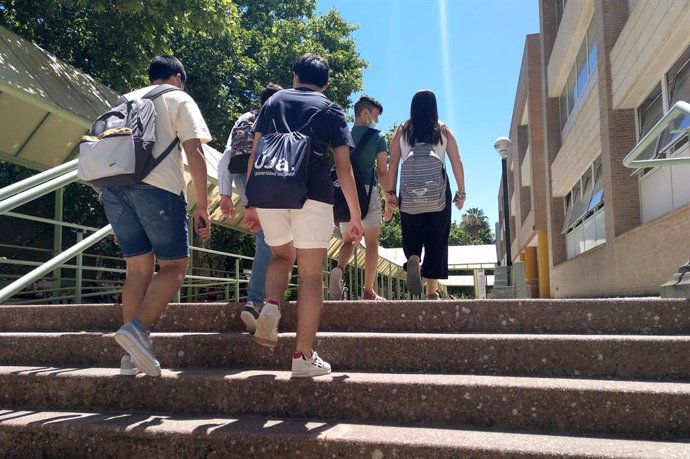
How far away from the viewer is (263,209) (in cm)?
311

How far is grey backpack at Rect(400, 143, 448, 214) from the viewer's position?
14.9ft

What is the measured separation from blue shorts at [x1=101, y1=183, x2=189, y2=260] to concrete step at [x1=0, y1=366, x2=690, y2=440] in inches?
28.6

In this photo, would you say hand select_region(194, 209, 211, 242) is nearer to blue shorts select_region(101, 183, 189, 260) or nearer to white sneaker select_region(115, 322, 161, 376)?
blue shorts select_region(101, 183, 189, 260)

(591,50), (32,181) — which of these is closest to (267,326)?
(32,181)

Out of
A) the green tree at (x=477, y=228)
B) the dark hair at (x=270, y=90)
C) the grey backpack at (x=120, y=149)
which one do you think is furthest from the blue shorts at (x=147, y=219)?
the green tree at (x=477, y=228)

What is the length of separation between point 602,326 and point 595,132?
345 inches

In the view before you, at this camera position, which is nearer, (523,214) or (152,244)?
(152,244)

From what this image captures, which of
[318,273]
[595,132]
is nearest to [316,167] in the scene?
[318,273]

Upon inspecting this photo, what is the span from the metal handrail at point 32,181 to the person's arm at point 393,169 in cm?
254

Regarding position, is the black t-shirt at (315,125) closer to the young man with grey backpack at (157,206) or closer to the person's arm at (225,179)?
the young man with grey backpack at (157,206)

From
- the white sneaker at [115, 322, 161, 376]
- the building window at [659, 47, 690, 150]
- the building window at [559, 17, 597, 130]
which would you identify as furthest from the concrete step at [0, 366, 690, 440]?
the building window at [559, 17, 597, 130]

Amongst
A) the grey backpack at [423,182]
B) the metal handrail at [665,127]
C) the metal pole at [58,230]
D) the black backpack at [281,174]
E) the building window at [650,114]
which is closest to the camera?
the black backpack at [281,174]

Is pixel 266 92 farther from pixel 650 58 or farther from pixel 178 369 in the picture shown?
pixel 650 58

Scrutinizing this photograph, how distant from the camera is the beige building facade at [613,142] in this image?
285 inches
